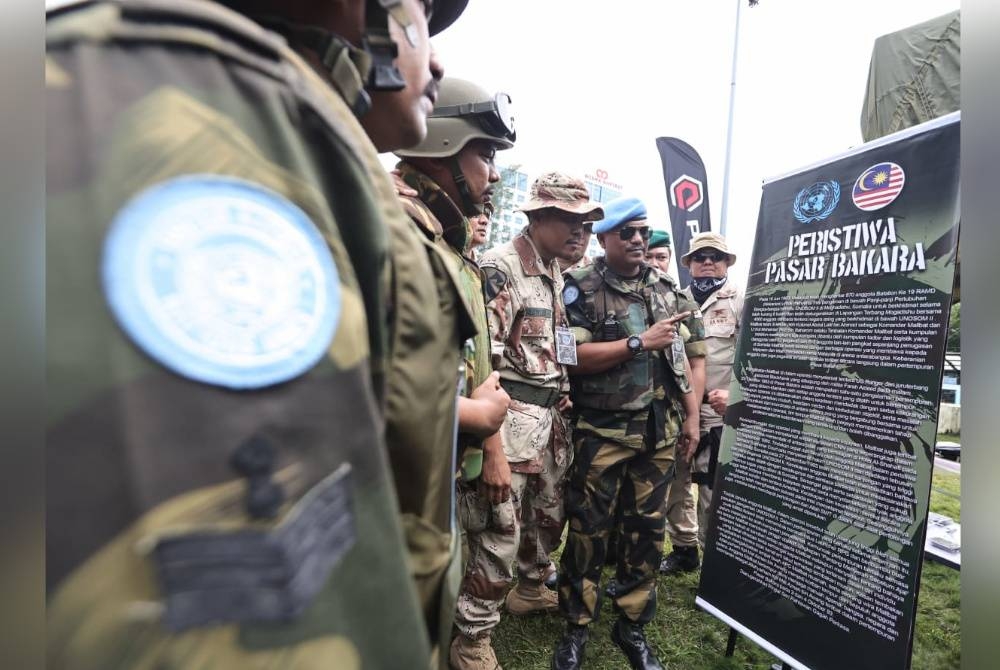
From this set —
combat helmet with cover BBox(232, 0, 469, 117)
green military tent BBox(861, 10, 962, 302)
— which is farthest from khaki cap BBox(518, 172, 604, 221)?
green military tent BBox(861, 10, 962, 302)

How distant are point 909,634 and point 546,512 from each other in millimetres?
1855

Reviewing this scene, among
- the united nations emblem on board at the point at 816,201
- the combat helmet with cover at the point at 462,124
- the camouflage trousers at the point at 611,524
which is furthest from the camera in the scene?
the camouflage trousers at the point at 611,524

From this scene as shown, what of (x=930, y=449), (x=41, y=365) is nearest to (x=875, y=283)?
(x=930, y=449)

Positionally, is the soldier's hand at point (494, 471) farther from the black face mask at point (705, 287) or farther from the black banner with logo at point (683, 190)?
the black banner with logo at point (683, 190)

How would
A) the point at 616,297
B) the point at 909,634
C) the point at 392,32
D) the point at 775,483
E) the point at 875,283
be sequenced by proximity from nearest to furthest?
the point at 392,32
the point at 909,634
the point at 875,283
the point at 775,483
the point at 616,297

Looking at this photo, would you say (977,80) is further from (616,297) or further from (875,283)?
(616,297)

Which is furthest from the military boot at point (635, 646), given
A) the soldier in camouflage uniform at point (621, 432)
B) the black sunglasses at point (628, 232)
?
the black sunglasses at point (628, 232)

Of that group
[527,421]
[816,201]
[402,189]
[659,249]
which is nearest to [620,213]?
[816,201]

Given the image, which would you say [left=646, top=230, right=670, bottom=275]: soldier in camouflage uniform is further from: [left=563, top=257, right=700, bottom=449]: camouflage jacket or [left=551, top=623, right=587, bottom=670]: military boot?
[left=551, top=623, right=587, bottom=670]: military boot

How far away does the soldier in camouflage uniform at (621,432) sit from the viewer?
2961 mm

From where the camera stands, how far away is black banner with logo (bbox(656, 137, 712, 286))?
855 centimetres

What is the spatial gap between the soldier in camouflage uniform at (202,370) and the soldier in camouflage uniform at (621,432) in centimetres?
266

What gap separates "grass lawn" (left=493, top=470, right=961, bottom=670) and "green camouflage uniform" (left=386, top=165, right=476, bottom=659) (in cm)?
244

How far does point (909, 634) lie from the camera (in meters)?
1.85
